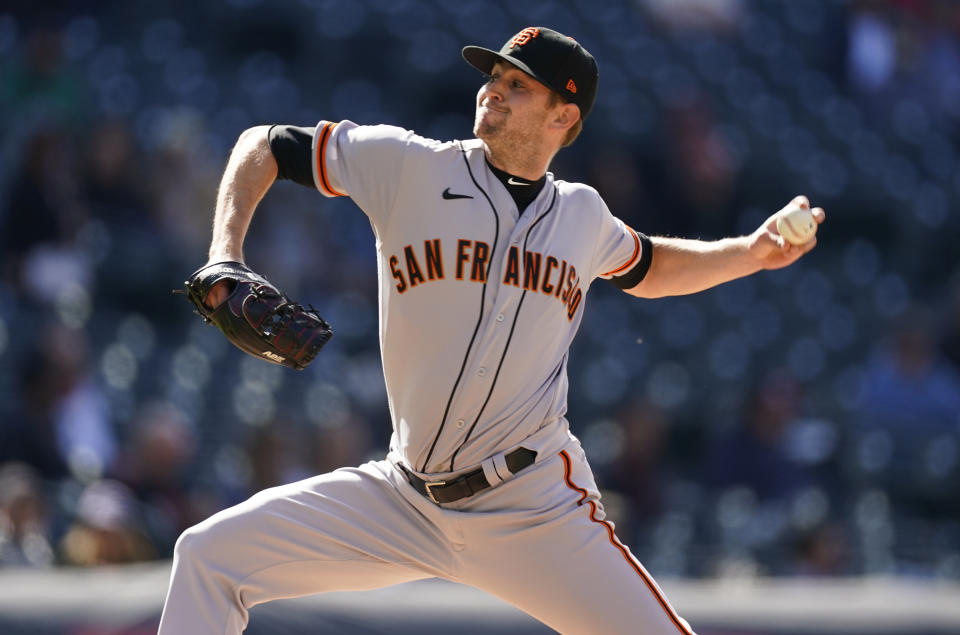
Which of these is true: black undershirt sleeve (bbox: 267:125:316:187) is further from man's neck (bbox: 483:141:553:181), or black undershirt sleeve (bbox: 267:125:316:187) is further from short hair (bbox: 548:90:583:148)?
short hair (bbox: 548:90:583:148)

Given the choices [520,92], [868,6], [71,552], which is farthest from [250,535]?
[868,6]

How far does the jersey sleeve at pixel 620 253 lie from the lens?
2.96 metres

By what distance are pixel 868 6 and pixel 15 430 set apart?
6.70 m

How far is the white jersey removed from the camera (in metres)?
2.67

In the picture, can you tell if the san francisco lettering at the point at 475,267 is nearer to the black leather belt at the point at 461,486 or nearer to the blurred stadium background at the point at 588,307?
the black leather belt at the point at 461,486

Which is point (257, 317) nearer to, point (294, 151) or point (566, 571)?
point (294, 151)

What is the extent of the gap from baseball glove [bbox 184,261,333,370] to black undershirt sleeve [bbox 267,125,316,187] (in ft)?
1.01

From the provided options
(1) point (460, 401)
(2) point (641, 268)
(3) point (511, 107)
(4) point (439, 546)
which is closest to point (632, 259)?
(2) point (641, 268)

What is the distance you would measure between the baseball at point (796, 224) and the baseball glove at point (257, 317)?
116cm

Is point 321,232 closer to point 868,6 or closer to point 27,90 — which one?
point 27,90

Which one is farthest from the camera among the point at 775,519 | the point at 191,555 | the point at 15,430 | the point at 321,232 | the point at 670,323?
the point at 670,323

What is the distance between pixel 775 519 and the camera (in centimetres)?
577

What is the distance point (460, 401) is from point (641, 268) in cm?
66

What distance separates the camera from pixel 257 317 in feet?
7.87
